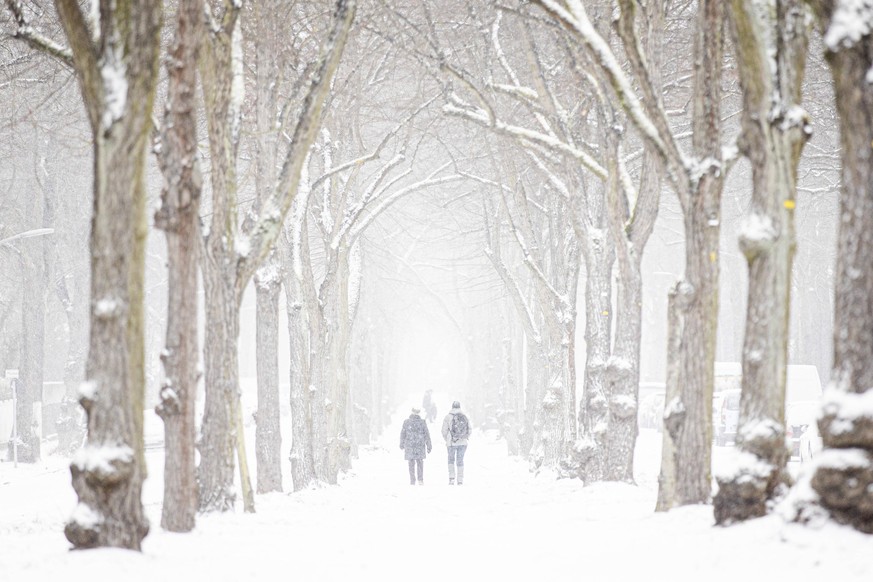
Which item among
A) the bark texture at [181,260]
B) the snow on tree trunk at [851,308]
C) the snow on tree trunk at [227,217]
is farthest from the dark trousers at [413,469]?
the snow on tree trunk at [851,308]

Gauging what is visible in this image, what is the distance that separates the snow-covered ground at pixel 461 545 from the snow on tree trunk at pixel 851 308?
218 millimetres

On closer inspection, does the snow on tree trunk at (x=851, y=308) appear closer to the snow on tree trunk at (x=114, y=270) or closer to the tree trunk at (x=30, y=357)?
the snow on tree trunk at (x=114, y=270)

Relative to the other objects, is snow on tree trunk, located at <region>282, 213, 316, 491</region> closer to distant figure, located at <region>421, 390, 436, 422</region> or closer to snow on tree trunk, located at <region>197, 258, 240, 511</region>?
snow on tree trunk, located at <region>197, 258, 240, 511</region>

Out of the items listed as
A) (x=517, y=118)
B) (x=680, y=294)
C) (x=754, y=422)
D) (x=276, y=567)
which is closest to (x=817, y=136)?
(x=517, y=118)

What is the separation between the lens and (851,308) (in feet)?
18.1

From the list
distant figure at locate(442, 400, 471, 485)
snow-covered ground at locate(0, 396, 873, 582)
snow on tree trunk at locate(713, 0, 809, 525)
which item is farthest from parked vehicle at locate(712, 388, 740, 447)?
snow on tree trunk at locate(713, 0, 809, 525)

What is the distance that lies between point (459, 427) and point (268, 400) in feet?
21.2

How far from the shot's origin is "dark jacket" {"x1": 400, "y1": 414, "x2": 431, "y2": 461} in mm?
18609

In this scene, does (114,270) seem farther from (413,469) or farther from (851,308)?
(413,469)

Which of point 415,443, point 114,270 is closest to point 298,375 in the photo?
point 415,443

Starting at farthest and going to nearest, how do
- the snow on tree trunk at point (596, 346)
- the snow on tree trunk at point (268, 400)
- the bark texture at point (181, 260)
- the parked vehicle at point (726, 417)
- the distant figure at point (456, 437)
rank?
the parked vehicle at point (726, 417) < the distant figure at point (456, 437) < the snow on tree trunk at point (596, 346) < the snow on tree trunk at point (268, 400) < the bark texture at point (181, 260)

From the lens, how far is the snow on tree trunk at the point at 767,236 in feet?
21.4

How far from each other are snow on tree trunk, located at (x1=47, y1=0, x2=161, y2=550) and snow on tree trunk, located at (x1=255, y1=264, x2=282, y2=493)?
245 inches

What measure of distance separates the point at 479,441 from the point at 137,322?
1165 inches
